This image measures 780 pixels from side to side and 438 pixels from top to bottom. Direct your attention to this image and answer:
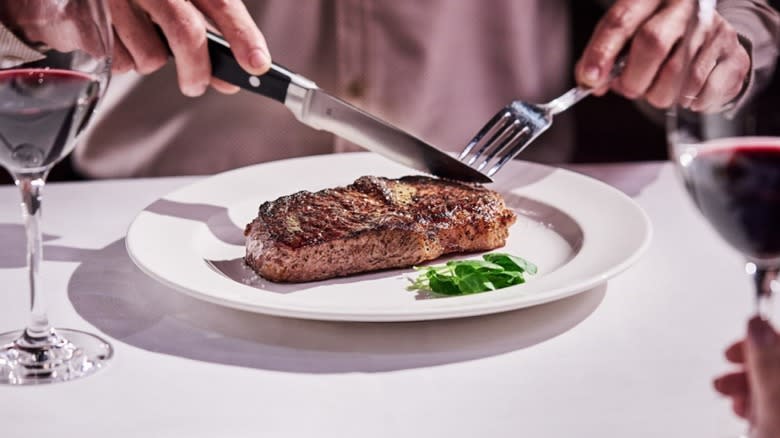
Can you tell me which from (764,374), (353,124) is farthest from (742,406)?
(353,124)

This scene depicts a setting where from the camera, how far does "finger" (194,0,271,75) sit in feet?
5.70

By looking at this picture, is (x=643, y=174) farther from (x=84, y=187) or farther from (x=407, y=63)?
(x=84, y=187)

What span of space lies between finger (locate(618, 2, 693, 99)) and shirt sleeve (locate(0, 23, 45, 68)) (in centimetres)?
132

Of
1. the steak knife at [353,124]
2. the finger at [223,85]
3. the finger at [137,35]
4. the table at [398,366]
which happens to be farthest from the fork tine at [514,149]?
the finger at [137,35]

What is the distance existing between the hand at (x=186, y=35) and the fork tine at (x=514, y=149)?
0.47 m

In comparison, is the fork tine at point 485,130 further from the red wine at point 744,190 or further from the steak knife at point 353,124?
the red wine at point 744,190

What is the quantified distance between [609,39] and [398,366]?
3.70 feet

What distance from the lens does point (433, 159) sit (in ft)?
5.70

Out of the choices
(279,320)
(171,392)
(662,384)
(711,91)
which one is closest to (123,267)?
(279,320)

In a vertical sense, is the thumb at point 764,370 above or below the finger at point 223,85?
above

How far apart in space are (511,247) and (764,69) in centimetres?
81

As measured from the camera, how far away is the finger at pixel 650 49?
80.2 inches

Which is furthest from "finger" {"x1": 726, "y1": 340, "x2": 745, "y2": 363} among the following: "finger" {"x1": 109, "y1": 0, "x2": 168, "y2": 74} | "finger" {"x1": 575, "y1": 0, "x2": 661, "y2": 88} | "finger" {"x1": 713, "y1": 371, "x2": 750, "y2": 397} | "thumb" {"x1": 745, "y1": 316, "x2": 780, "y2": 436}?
"finger" {"x1": 109, "y1": 0, "x2": 168, "y2": 74}

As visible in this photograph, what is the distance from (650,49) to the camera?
6.69 feet
